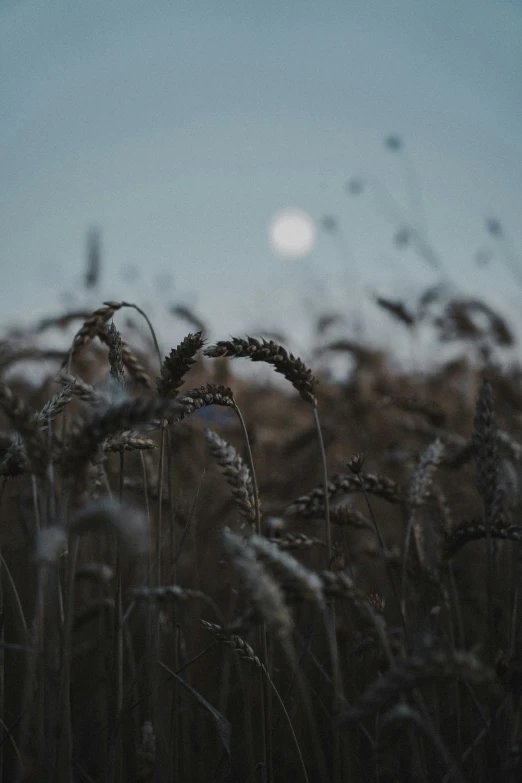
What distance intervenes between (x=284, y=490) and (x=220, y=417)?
199cm

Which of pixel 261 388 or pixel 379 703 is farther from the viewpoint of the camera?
pixel 261 388

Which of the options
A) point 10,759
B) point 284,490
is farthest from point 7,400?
point 284,490

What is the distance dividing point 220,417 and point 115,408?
4.12 metres

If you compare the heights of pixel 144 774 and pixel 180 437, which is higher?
pixel 180 437

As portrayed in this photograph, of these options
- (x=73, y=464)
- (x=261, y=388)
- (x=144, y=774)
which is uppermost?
(x=261, y=388)

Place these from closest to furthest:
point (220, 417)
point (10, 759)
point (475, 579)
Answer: point (10, 759) → point (475, 579) → point (220, 417)

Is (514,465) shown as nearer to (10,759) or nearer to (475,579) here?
(475,579)

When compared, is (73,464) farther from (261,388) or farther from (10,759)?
(261,388)

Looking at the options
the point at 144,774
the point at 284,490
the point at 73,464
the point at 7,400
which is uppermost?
the point at 284,490

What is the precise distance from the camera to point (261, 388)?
294 inches

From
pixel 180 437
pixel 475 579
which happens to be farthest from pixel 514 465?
pixel 180 437

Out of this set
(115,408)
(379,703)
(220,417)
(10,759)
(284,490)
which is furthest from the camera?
(220,417)

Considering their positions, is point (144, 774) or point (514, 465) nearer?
point (144, 774)

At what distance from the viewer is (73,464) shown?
2.88 feet
